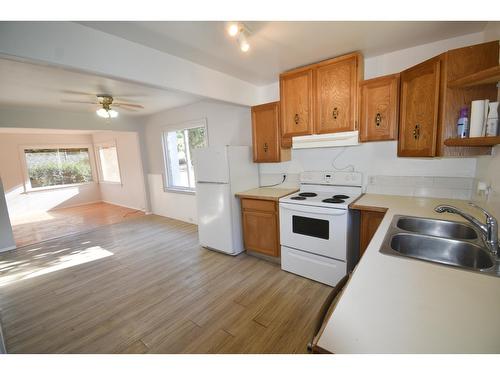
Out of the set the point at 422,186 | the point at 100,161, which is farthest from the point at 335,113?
the point at 100,161

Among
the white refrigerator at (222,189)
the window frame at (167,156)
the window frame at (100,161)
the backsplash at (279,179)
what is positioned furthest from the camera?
the window frame at (100,161)

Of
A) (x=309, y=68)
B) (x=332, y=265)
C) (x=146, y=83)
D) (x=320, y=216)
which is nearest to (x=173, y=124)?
(x=146, y=83)

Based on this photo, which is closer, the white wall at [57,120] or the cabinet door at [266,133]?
the cabinet door at [266,133]

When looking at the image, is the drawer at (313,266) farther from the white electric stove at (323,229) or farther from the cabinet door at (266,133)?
the cabinet door at (266,133)

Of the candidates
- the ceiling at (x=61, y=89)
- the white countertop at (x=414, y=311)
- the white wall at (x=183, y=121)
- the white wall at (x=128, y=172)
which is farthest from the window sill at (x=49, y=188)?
the white countertop at (x=414, y=311)

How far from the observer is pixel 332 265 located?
229 centimetres

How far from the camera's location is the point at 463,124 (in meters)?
1.55

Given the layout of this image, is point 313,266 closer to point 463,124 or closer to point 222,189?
point 222,189

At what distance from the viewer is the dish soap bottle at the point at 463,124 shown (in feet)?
5.08

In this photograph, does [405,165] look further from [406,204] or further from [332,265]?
[332,265]

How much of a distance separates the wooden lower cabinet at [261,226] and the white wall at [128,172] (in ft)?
11.7

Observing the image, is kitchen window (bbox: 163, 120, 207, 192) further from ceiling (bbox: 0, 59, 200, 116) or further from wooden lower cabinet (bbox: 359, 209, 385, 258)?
wooden lower cabinet (bbox: 359, 209, 385, 258)
